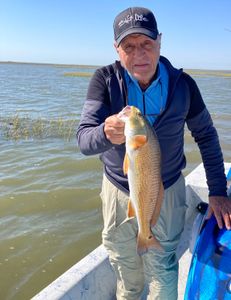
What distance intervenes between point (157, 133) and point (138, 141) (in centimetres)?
68

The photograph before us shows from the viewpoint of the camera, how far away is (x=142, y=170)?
7.48 feet

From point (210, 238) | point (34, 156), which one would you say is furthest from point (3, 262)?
point (34, 156)

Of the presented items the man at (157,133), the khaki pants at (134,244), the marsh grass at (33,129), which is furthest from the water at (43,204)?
the man at (157,133)

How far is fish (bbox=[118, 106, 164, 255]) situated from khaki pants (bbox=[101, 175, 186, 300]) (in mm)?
348

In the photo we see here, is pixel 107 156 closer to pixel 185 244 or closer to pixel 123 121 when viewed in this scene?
pixel 123 121

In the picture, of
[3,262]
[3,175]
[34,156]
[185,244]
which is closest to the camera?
[185,244]

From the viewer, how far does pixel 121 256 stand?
10.0 ft

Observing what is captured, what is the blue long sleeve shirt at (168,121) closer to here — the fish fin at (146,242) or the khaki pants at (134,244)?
the khaki pants at (134,244)

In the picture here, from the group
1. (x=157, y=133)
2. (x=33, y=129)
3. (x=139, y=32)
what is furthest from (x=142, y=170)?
(x=33, y=129)

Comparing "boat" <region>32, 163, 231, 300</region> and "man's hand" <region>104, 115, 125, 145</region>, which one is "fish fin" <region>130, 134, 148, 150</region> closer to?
"man's hand" <region>104, 115, 125, 145</region>

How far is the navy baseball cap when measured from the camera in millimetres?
2576

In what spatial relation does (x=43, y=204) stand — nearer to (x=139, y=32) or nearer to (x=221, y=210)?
(x=221, y=210)

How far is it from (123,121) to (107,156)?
2.77ft

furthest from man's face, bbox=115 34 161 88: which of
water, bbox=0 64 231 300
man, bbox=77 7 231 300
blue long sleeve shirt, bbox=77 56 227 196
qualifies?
water, bbox=0 64 231 300
